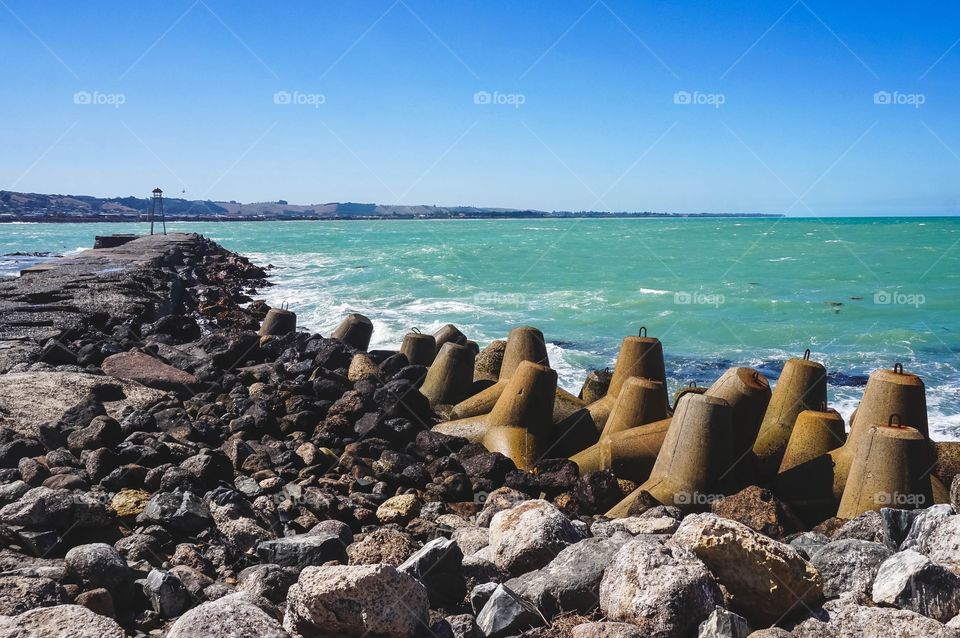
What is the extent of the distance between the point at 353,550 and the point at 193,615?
1.39m

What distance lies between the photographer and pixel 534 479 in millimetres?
6449

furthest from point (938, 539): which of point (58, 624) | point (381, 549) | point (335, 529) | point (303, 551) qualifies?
point (58, 624)

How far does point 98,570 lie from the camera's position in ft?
11.4

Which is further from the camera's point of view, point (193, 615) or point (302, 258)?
point (302, 258)

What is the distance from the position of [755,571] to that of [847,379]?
34.8 feet

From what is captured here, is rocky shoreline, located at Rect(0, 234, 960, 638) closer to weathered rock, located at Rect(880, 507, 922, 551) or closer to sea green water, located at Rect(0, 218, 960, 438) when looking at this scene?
weathered rock, located at Rect(880, 507, 922, 551)

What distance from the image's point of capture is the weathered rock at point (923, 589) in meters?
3.12

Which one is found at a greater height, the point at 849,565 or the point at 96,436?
the point at 849,565

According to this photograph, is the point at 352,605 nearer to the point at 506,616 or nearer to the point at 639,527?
the point at 506,616

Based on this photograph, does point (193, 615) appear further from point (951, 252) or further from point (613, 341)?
point (951, 252)

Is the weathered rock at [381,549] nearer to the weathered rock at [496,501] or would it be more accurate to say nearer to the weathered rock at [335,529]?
the weathered rock at [335,529]

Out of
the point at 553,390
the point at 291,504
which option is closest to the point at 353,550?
the point at 291,504

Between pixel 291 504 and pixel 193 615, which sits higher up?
pixel 193 615

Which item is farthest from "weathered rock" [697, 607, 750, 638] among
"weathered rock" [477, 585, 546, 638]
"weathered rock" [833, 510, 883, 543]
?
"weathered rock" [833, 510, 883, 543]
